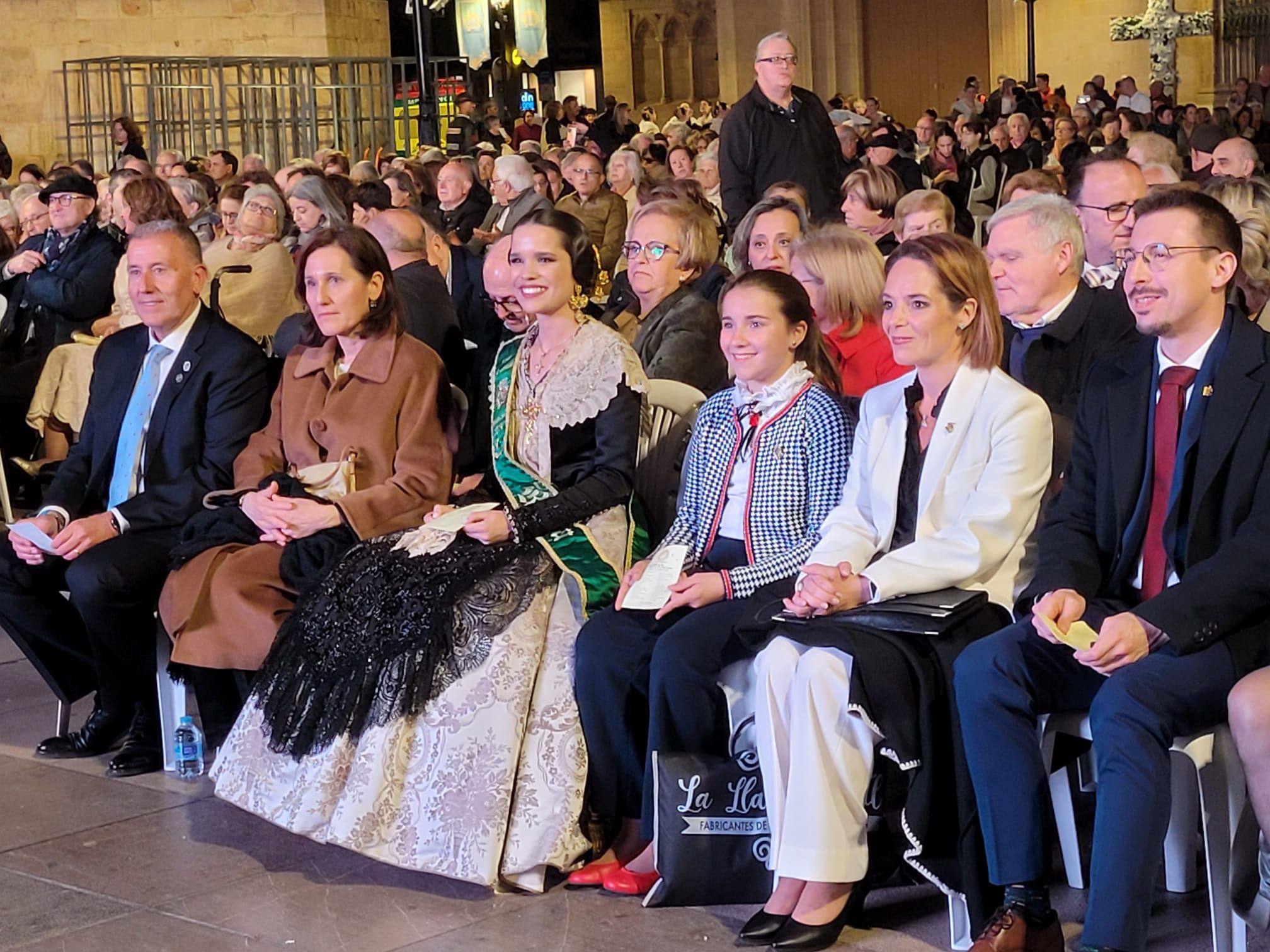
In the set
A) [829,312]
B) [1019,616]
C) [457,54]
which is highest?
[457,54]

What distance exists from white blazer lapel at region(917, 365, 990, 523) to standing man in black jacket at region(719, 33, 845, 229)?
4658mm

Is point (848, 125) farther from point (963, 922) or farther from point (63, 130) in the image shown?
point (963, 922)

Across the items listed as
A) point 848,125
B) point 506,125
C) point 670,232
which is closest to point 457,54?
point 506,125

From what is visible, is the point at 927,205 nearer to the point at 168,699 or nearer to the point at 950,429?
the point at 950,429

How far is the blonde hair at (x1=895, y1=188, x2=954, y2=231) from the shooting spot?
20.2 ft

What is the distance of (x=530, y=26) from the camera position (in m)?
20.9

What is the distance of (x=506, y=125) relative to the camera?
24078mm

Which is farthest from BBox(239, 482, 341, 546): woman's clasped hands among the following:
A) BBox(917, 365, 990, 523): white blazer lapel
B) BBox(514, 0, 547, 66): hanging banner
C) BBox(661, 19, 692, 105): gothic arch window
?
BBox(661, 19, 692, 105): gothic arch window

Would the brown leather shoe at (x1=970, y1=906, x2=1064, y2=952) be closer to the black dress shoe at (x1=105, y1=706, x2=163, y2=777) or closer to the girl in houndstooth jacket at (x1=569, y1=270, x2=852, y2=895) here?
the girl in houndstooth jacket at (x1=569, y1=270, x2=852, y2=895)

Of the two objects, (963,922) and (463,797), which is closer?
(963,922)

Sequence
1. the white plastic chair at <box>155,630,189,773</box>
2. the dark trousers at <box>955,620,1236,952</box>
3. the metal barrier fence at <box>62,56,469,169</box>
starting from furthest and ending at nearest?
the metal barrier fence at <box>62,56,469,169</box> < the white plastic chair at <box>155,630,189,773</box> < the dark trousers at <box>955,620,1236,952</box>

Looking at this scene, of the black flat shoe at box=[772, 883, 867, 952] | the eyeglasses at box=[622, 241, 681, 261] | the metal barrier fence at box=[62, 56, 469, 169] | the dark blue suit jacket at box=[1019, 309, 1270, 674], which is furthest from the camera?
the metal barrier fence at box=[62, 56, 469, 169]

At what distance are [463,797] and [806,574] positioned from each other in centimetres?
88

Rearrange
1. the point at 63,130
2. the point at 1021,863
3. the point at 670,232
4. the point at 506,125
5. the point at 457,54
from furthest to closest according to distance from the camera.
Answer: the point at 457,54, the point at 506,125, the point at 63,130, the point at 670,232, the point at 1021,863
